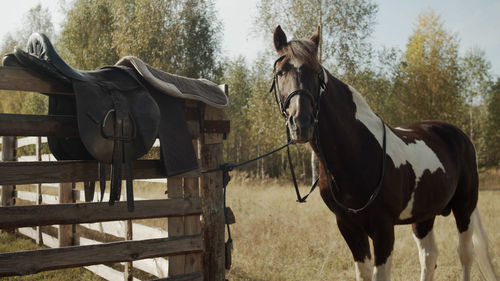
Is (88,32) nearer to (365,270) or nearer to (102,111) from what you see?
A: (102,111)

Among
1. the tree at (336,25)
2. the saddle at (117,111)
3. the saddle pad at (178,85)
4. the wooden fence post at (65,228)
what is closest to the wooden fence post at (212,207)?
the saddle pad at (178,85)

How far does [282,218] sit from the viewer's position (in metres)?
6.93

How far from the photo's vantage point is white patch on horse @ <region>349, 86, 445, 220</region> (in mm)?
2877

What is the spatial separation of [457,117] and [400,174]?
57.7 ft


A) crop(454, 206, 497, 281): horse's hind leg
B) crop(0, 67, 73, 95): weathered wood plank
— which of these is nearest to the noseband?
crop(0, 67, 73, 95): weathered wood plank

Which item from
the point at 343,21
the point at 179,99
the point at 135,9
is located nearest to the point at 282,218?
the point at 179,99

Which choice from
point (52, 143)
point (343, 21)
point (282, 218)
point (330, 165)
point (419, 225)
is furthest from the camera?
point (343, 21)

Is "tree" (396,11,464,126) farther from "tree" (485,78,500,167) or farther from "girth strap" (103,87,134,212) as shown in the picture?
"girth strap" (103,87,134,212)

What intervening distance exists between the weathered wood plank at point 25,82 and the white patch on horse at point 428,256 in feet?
12.1

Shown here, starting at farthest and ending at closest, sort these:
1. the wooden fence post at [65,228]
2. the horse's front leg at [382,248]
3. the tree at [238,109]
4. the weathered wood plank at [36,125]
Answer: the tree at [238,109] < the wooden fence post at [65,228] < the horse's front leg at [382,248] < the weathered wood plank at [36,125]

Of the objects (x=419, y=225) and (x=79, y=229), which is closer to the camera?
(x=419, y=225)

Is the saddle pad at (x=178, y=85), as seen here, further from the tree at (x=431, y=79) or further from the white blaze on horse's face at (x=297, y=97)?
the tree at (x=431, y=79)

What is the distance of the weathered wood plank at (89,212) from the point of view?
213 cm

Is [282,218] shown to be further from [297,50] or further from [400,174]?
[297,50]
